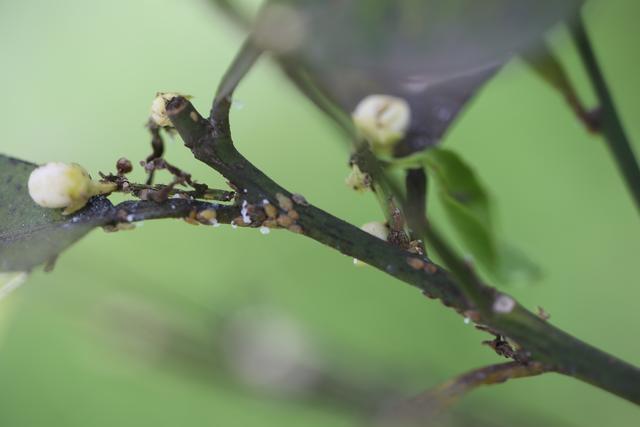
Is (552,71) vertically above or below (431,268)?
above

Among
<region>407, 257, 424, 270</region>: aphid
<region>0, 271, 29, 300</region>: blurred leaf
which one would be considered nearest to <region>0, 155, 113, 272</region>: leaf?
<region>0, 271, 29, 300</region>: blurred leaf

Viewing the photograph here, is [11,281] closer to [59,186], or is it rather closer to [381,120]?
[59,186]

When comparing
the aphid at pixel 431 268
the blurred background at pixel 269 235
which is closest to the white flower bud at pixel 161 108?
the aphid at pixel 431 268

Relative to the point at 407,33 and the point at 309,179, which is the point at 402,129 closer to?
the point at 407,33

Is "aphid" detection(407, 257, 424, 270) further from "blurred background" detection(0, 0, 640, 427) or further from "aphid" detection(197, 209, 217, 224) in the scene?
"blurred background" detection(0, 0, 640, 427)

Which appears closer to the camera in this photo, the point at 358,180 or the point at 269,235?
the point at 358,180

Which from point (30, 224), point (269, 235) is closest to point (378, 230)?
point (30, 224)

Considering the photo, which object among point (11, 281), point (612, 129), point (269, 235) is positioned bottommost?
point (11, 281)
